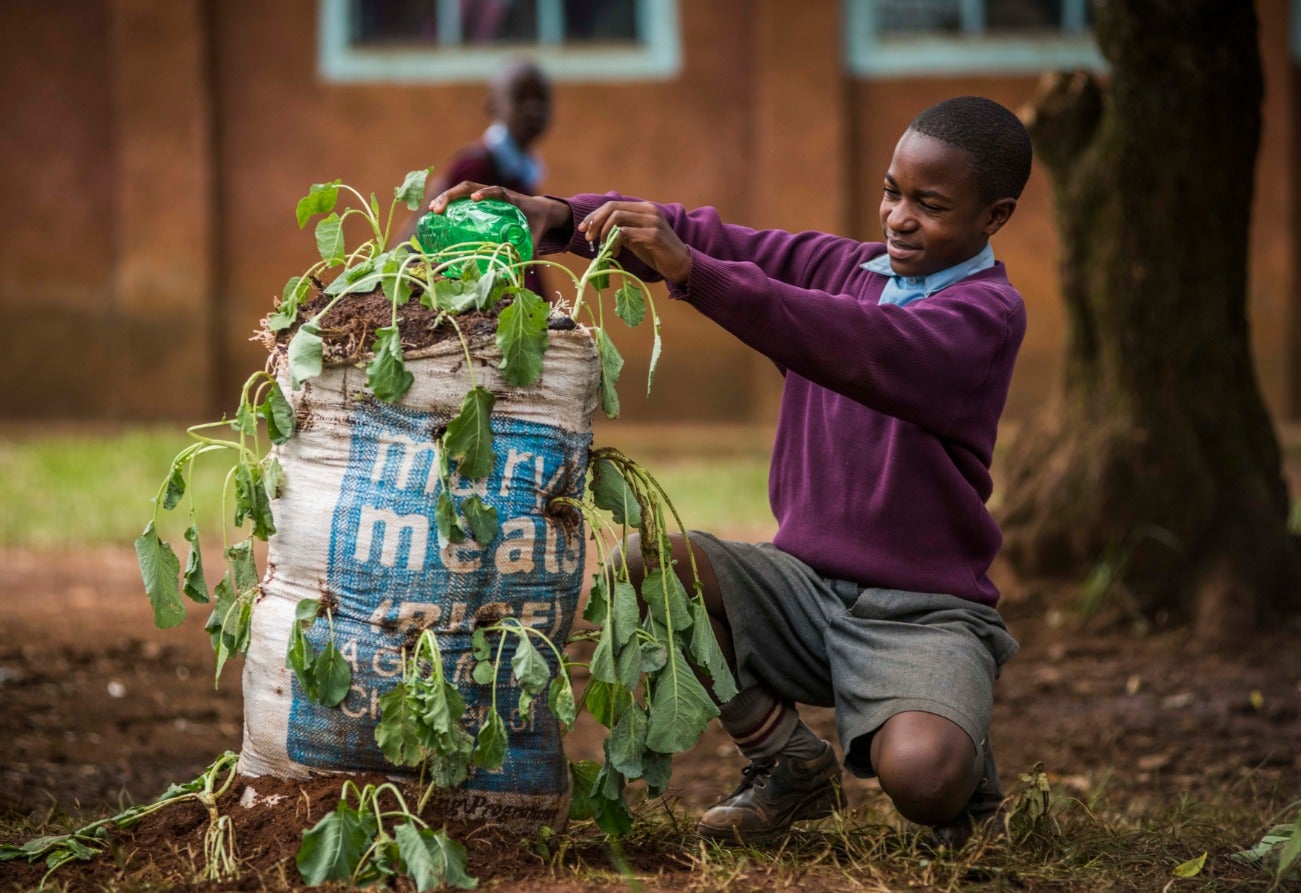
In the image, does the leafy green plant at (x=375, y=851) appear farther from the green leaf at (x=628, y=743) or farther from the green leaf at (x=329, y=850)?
the green leaf at (x=628, y=743)

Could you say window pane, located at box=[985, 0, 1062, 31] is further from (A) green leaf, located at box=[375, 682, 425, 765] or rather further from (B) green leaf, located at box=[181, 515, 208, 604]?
(A) green leaf, located at box=[375, 682, 425, 765]

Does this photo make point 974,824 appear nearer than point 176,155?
Yes

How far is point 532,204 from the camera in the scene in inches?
114

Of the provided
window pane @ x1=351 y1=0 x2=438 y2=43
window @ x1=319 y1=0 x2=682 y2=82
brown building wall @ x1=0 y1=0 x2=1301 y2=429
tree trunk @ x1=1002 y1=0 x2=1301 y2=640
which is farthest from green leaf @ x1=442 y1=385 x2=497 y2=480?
window pane @ x1=351 y1=0 x2=438 y2=43

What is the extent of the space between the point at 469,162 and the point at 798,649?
12.5 ft

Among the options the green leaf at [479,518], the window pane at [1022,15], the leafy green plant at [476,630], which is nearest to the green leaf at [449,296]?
the leafy green plant at [476,630]

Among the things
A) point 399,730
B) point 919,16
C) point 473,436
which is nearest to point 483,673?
point 399,730

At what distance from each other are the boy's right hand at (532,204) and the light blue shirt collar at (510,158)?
A: 3492 millimetres

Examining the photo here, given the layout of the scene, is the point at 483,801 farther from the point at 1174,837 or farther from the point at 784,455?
the point at 1174,837

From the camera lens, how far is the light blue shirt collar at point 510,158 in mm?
6438

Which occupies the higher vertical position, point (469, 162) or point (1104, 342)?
point (469, 162)

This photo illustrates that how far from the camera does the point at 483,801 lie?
2.56 meters

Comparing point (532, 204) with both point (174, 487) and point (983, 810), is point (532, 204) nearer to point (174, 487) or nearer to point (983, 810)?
point (174, 487)

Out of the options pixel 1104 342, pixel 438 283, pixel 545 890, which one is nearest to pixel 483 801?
pixel 545 890
